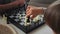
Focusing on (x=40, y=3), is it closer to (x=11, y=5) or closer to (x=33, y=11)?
(x=33, y=11)

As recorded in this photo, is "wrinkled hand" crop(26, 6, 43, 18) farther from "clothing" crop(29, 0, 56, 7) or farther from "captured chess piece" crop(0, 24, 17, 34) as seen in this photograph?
"captured chess piece" crop(0, 24, 17, 34)

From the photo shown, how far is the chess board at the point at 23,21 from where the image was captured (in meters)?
0.99

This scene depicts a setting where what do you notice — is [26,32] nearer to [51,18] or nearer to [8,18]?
[8,18]

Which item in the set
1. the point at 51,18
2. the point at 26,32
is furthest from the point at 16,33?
the point at 51,18

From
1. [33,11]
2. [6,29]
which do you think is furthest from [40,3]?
[6,29]

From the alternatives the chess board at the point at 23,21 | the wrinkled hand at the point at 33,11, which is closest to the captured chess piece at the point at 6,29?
the chess board at the point at 23,21

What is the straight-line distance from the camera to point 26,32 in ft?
3.22

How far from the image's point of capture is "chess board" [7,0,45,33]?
39.2 inches

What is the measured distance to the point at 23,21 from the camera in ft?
3.48

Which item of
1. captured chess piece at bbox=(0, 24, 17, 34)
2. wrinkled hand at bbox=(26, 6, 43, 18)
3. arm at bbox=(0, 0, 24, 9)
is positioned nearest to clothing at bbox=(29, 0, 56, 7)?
wrinkled hand at bbox=(26, 6, 43, 18)

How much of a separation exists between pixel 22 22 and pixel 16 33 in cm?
11

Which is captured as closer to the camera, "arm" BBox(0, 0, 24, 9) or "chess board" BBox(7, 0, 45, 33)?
"chess board" BBox(7, 0, 45, 33)

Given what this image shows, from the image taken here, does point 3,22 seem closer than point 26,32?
No

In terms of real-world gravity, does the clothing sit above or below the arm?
above
